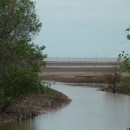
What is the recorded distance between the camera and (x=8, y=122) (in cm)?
2500

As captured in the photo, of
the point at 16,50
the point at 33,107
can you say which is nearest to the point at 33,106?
the point at 33,107

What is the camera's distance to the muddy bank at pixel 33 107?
26248 mm

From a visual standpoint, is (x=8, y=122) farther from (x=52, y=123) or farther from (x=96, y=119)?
(x=96, y=119)

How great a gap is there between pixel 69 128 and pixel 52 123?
7.11 feet

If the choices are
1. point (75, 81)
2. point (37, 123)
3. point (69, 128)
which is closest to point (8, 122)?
point (37, 123)

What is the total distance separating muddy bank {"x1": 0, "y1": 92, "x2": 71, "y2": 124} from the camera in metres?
26.2

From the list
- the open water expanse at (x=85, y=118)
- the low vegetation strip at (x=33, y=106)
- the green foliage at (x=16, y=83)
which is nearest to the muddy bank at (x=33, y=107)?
the low vegetation strip at (x=33, y=106)

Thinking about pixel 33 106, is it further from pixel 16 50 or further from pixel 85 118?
pixel 16 50

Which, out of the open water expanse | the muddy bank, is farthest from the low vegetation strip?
the open water expanse

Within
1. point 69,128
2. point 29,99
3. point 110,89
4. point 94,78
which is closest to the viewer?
point 69,128

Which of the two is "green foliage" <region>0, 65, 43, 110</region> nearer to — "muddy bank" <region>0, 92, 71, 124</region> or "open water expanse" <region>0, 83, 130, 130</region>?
"muddy bank" <region>0, 92, 71, 124</region>

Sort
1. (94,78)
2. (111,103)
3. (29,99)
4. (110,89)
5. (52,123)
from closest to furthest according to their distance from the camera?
(52,123), (29,99), (111,103), (110,89), (94,78)

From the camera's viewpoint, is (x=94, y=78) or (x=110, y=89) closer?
(x=110, y=89)

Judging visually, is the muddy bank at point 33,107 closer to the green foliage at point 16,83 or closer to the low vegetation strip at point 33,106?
the low vegetation strip at point 33,106
